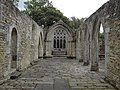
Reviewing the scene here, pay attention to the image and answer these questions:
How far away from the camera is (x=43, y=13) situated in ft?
99.7

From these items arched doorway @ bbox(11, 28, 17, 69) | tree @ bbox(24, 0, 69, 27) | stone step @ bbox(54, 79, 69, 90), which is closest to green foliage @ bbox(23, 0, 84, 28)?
tree @ bbox(24, 0, 69, 27)

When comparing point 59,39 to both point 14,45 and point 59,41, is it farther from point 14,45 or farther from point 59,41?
point 14,45

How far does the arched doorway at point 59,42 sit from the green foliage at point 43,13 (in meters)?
7.66

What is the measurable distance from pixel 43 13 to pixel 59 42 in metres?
9.56

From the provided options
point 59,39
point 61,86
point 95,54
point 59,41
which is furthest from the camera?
point 59,41

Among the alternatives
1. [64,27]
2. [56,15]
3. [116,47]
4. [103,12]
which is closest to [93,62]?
[103,12]

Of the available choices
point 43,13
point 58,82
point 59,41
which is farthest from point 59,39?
point 58,82

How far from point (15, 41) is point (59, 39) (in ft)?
48.9

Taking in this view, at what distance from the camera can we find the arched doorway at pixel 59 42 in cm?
2286

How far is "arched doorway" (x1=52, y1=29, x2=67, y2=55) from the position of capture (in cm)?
2286

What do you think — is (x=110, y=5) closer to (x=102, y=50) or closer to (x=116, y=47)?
(x=116, y=47)

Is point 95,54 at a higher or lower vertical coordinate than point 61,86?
higher

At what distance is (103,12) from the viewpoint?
760 cm

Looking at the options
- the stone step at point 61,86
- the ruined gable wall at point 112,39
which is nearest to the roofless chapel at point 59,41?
the ruined gable wall at point 112,39
